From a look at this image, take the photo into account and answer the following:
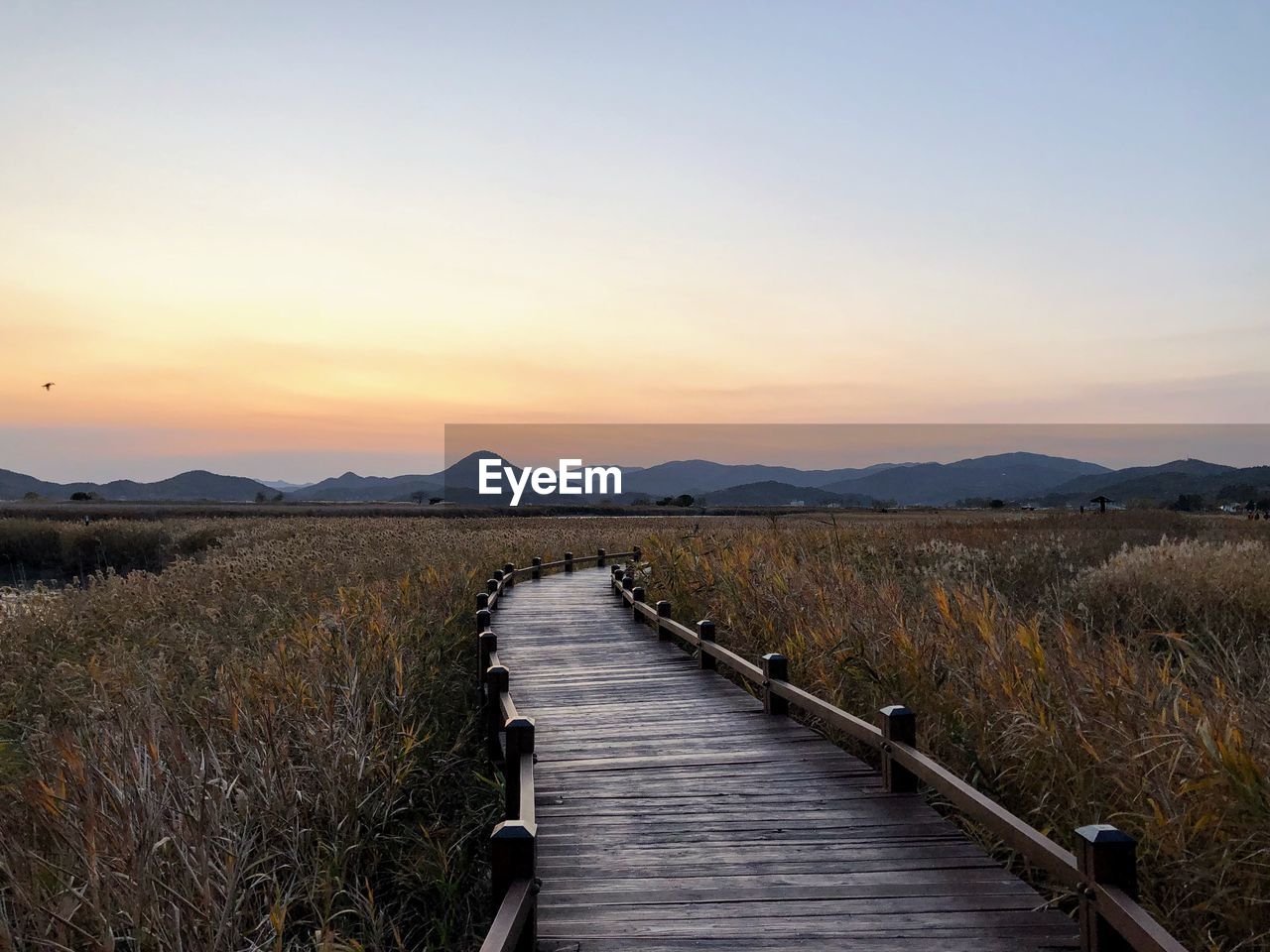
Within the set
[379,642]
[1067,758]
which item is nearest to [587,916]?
[1067,758]

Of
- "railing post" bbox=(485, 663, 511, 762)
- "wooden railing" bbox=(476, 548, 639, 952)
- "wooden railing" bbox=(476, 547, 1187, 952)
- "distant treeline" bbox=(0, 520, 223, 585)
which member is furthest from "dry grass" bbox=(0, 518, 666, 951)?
"distant treeline" bbox=(0, 520, 223, 585)

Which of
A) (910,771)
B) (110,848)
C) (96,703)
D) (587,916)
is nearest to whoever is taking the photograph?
(587,916)

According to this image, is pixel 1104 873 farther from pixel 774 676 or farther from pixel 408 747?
pixel 774 676

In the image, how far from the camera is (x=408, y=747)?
20.7 feet

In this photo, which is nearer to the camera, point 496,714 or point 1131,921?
point 1131,921

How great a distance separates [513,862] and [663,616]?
9376 mm

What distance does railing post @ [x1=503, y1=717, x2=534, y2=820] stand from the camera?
5.02 metres

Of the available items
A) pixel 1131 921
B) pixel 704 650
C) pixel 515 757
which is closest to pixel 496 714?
pixel 515 757

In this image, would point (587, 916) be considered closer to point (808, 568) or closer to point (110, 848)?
point (110, 848)

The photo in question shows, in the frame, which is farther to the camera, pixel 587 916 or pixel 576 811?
pixel 576 811

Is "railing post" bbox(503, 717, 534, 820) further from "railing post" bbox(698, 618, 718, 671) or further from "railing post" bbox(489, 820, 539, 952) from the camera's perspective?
"railing post" bbox(698, 618, 718, 671)

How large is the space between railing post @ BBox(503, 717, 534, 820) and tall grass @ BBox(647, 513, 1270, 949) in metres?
2.99

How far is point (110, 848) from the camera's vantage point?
482 centimetres

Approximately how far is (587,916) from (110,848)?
267 cm
